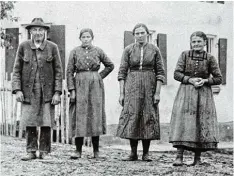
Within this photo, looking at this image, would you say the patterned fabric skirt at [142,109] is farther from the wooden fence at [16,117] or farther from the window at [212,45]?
the window at [212,45]

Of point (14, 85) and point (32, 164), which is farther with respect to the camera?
point (14, 85)

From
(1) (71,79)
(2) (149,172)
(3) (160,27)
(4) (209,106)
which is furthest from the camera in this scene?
(3) (160,27)

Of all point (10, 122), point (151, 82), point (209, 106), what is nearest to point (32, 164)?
point (151, 82)

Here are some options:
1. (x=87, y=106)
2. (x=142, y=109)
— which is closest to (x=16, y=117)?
(x=87, y=106)

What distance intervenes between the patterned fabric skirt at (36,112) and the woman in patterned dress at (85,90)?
1.73 ft

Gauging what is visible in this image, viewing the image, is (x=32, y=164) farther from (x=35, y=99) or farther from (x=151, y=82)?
(x=151, y=82)

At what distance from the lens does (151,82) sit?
7359 millimetres

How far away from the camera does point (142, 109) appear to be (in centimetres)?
736

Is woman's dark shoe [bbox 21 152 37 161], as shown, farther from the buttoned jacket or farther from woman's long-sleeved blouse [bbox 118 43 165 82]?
woman's long-sleeved blouse [bbox 118 43 165 82]

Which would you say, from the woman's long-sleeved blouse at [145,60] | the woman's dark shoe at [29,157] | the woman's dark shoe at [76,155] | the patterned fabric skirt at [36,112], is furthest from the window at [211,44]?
the woman's dark shoe at [29,157]

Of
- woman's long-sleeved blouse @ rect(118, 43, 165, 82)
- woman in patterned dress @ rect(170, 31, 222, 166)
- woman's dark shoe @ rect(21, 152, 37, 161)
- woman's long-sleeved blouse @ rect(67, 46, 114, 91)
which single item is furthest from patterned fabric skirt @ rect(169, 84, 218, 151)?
woman's dark shoe @ rect(21, 152, 37, 161)

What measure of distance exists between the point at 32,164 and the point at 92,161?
952 millimetres

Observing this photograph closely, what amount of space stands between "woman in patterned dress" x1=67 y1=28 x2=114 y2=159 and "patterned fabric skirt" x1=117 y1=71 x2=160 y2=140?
0.51 m

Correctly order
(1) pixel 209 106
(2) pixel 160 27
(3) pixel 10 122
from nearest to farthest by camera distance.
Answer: (1) pixel 209 106 → (3) pixel 10 122 → (2) pixel 160 27
